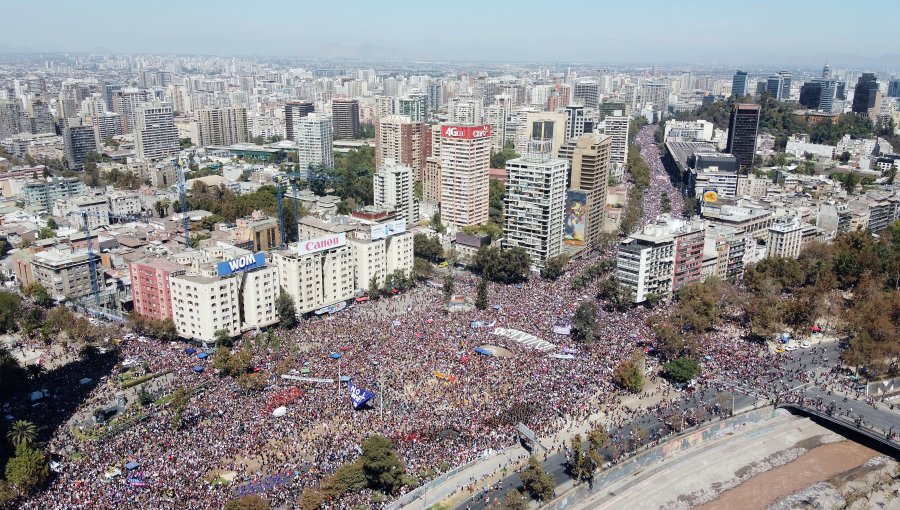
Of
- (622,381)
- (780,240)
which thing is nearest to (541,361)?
(622,381)

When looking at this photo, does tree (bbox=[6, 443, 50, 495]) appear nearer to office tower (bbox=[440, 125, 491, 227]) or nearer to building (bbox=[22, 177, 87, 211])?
office tower (bbox=[440, 125, 491, 227])

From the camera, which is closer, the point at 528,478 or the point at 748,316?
the point at 528,478

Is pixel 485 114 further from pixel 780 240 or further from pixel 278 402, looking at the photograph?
pixel 278 402

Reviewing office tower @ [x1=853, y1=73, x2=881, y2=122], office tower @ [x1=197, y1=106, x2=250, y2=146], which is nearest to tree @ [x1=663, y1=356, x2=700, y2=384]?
office tower @ [x1=197, y1=106, x2=250, y2=146]

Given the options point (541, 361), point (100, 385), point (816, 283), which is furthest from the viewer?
point (816, 283)

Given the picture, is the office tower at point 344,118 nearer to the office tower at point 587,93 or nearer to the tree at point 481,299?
the office tower at point 587,93

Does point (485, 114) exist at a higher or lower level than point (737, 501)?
higher

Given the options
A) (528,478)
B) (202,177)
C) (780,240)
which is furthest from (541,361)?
(202,177)

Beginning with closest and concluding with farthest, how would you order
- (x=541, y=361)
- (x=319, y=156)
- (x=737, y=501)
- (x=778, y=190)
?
(x=737, y=501)
(x=541, y=361)
(x=778, y=190)
(x=319, y=156)
